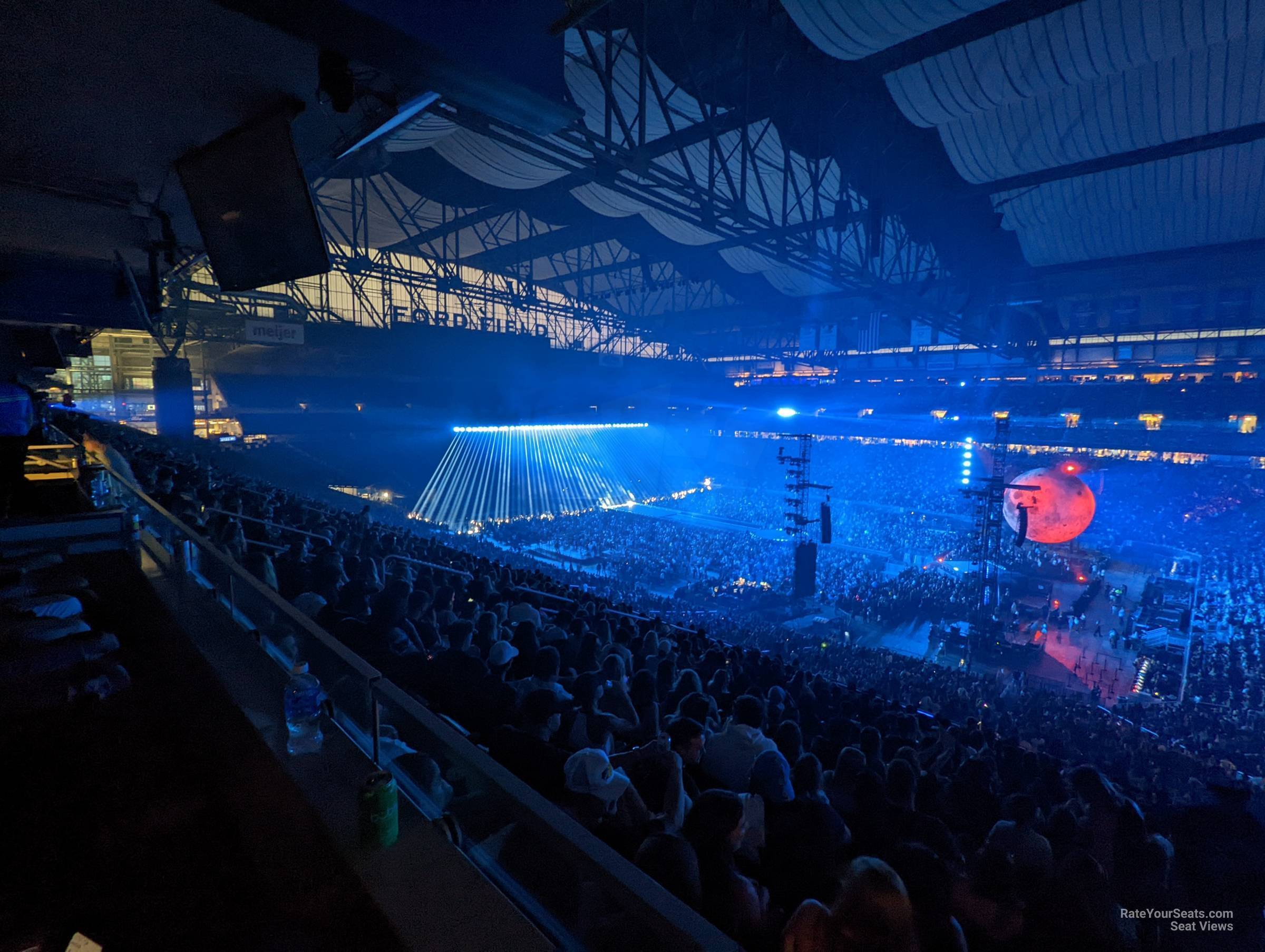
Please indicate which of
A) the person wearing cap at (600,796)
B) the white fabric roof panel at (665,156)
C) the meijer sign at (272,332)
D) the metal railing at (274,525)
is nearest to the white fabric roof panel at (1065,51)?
the white fabric roof panel at (665,156)

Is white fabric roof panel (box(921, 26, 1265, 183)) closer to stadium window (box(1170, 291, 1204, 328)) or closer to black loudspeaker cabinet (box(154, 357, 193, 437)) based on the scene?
stadium window (box(1170, 291, 1204, 328))

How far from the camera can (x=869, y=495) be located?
2606 cm

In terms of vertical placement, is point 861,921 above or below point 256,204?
below

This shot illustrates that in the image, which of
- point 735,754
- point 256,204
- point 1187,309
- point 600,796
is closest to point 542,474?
point 1187,309

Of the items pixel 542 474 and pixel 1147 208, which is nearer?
pixel 1147 208

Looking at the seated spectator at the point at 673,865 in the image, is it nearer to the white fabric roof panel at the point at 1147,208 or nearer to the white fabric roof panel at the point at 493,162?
the white fabric roof panel at the point at 493,162

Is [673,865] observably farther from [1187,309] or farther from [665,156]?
[1187,309]

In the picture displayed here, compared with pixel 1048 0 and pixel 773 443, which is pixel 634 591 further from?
pixel 773 443

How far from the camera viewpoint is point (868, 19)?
5141 millimetres

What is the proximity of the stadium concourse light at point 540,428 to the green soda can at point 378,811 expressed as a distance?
49.3ft

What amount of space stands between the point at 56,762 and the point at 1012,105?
10388 mm

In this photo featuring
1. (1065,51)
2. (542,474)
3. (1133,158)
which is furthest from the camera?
(542,474)

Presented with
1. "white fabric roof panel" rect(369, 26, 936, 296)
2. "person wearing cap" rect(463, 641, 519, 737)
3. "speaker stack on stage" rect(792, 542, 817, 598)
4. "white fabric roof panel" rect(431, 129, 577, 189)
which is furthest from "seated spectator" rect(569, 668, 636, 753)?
"speaker stack on stage" rect(792, 542, 817, 598)

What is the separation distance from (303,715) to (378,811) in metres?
0.71
